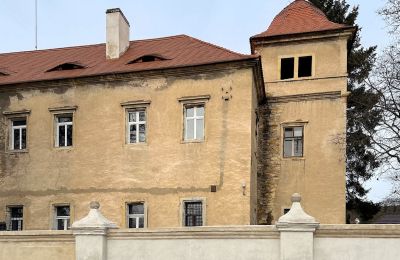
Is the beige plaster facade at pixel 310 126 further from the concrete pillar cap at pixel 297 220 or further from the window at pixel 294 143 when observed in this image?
the concrete pillar cap at pixel 297 220

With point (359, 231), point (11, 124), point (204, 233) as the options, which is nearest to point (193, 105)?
point (11, 124)

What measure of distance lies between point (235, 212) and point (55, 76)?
8947 millimetres

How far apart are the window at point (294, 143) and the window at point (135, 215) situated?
6614 millimetres

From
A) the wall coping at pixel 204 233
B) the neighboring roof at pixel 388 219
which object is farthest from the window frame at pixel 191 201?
the neighboring roof at pixel 388 219

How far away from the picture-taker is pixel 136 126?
62.3 ft

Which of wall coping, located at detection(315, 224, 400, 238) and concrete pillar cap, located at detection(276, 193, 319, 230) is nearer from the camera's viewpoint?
wall coping, located at detection(315, 224, 400, 238)

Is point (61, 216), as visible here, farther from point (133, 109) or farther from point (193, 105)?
point (193, 105)

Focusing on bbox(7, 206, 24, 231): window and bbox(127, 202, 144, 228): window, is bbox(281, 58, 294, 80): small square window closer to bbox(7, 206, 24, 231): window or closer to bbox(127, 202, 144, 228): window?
bbox(127, 202, 144, 228): window

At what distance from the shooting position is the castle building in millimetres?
17875

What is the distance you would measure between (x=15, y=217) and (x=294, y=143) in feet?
38.0

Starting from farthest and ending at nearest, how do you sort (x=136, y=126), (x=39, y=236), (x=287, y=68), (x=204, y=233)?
(x=287, y=68) < (x=136, y=126) < (x=39, y=236) < (x=204, y=233)

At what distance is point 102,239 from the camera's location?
10.8 metres

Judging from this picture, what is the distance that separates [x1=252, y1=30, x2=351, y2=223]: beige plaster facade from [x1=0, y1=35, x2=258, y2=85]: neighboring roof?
3.70m

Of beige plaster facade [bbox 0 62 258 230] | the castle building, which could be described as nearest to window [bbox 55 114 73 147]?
the castle building
